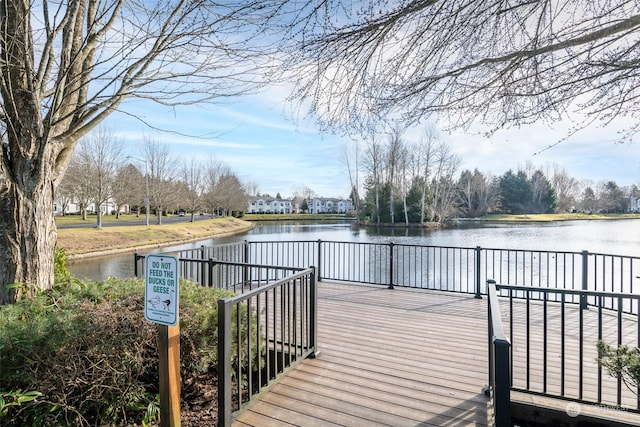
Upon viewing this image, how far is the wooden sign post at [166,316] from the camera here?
1.90m

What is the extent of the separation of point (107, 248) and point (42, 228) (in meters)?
16.9

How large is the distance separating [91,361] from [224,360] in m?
0.90

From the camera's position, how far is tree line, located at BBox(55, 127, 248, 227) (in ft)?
77.2

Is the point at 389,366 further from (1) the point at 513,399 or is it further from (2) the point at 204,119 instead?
(2) the point at 204,119

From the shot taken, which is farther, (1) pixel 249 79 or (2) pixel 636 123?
(1) pixel 249 79

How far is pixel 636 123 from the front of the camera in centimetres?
338

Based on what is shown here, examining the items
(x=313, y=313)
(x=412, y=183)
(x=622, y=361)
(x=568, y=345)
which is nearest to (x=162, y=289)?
(x=313, y=313)

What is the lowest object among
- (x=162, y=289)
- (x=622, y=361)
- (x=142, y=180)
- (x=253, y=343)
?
(x=253, y=343)

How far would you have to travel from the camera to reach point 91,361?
2252mm

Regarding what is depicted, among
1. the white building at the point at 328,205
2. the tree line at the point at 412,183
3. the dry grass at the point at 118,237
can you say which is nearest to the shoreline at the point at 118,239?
the dry grass at the point at 118,237

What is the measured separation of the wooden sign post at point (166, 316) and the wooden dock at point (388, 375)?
56 cm

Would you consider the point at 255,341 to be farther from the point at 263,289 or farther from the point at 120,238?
the point at 120,238

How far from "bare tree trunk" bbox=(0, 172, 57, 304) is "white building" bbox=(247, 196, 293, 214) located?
3215 inches

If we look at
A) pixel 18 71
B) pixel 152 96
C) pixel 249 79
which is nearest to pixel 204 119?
pixel 152 96
